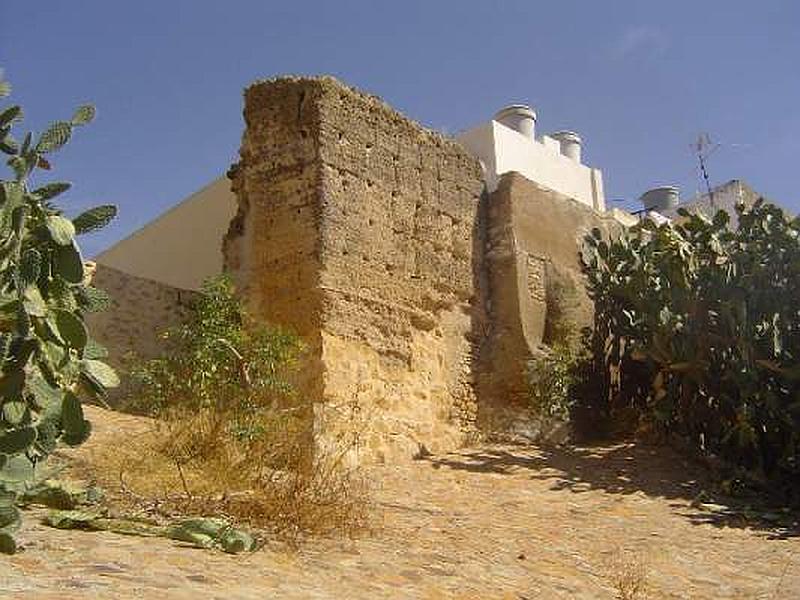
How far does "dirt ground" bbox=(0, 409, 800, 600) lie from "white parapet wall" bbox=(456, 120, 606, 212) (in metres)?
3.70

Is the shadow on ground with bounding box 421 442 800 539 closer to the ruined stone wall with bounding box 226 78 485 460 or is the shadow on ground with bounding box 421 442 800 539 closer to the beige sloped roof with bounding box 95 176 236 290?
the ruined stone wall with bounding box 226 78 485 460

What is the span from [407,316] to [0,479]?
19.3 ft

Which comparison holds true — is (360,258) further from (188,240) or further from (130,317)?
(188,240)

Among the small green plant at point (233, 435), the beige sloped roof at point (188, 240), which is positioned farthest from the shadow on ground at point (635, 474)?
the beige sloped roof at point (188, 240)

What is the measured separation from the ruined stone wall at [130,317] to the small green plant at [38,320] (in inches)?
156

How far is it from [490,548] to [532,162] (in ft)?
24.5

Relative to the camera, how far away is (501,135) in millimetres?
12008

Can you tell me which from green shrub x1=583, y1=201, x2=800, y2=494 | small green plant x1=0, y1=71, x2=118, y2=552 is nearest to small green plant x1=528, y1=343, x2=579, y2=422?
green shrub x1=583, y1=201, x2=800, y2=494

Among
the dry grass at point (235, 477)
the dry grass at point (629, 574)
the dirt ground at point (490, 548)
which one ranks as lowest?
the dry grass at point (629, 574)

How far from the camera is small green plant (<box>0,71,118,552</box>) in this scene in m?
4.05

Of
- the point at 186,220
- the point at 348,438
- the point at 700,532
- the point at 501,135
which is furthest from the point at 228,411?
the point at 501,135

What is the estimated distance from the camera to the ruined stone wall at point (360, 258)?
8.79 metres

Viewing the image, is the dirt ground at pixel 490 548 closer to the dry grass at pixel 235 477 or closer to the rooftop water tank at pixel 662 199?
the dry grass at pixel 235 477

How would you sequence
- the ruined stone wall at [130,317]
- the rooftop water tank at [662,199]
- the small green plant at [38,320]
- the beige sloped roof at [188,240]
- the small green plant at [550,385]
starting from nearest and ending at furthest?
the small green plant at [38,320]
the ruined stone wall at [130,317]
the small green plant at [550,385]
the beige sloped roof at [188,240]
the rooftop water tank at [662,199]
